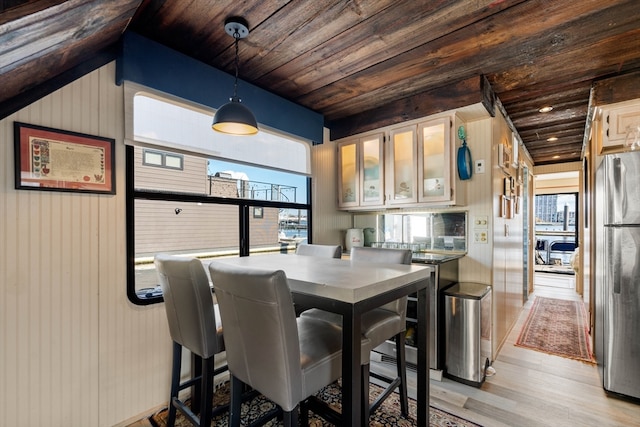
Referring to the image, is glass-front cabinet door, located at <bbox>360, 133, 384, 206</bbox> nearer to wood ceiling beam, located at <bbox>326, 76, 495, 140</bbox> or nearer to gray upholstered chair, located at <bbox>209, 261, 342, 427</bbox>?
wood ceiling beam, located at <bbox>326, 76, 495, 140</bbox>

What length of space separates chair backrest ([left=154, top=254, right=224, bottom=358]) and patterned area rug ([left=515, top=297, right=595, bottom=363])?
3.17 meters

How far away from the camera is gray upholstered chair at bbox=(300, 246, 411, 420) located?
151cm

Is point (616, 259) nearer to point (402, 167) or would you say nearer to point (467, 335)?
point (467, 335)

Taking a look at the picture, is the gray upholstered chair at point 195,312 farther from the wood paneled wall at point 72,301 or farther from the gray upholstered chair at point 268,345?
the wood paneled wall at point 72,301

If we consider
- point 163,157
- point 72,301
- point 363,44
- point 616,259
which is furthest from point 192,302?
point 616,259

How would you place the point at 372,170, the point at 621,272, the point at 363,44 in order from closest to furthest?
the point at 363,44, the point at 621,272, the point at 372,170

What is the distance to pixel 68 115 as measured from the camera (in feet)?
5.55

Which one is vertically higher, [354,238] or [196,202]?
[196,202]

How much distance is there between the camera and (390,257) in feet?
6.59

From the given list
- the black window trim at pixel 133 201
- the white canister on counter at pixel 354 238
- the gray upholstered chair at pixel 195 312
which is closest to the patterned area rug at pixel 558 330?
the white canister on counter at pixel 354 238

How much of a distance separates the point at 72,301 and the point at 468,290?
2.77 metres

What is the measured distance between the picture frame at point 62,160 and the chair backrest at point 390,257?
5.45ft

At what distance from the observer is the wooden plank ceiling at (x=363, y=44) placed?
1320 mm

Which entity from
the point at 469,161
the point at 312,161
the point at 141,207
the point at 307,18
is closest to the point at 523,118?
the point at 469,161
